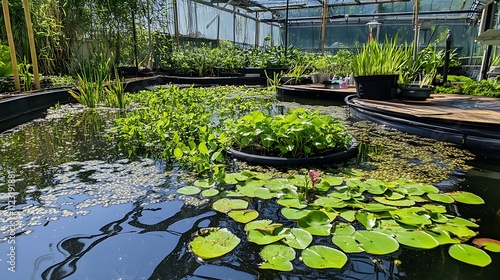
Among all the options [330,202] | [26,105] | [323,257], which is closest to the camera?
[323,257]

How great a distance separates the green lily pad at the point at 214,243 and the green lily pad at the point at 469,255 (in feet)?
2.83

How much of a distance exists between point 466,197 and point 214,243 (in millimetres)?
1429

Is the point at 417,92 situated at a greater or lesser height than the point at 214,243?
greater

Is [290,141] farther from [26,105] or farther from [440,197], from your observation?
[26,105]

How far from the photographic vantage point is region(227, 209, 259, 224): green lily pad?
1.60 m

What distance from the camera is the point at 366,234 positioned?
4.67ft

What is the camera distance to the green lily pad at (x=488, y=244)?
1341 millimetres

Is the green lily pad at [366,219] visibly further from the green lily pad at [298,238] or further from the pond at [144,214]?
the green lily pad at [298,238]

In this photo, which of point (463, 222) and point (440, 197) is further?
point (440, 197)

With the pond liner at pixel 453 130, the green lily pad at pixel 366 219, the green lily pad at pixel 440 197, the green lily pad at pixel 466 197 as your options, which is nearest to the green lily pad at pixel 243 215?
the green lily pad at pixel 366 219

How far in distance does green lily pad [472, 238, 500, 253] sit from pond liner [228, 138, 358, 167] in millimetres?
1155

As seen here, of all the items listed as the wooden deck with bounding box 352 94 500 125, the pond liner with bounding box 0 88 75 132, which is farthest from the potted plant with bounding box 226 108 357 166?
the pond liner with bounding box 0 88 75 132

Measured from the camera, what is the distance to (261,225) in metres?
1.53

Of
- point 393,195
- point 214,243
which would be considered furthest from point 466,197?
point 214,243
